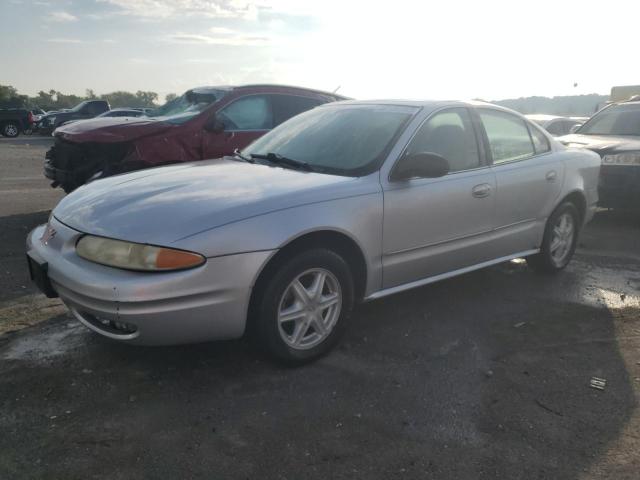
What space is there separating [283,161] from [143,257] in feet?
4.66

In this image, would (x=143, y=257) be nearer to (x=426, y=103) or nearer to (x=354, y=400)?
(x=354, y=400)

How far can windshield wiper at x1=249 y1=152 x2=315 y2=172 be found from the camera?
3.82 m

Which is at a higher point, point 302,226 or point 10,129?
point 10,129

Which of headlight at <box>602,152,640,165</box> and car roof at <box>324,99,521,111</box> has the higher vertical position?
car roof at <box>324,99,521,111</box>

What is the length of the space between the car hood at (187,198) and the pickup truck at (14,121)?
26090 millimetres

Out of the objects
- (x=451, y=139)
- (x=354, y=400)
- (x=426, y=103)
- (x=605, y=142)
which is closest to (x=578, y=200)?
(x=451, y=139)

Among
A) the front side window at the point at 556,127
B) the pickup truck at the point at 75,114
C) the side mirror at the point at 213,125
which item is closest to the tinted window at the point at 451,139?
the side mirror at the point at 213,125

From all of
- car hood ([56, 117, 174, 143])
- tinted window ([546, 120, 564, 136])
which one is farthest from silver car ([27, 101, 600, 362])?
tinted window ([546, 120, 564, 136])

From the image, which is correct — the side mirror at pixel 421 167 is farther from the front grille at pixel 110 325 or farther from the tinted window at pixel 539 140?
the front grille at pixel 110 325

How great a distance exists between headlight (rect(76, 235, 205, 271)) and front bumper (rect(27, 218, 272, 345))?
34mm

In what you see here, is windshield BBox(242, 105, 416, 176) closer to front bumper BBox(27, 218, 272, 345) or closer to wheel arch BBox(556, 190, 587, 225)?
front bumper BBox(27, 218, 272, 345)

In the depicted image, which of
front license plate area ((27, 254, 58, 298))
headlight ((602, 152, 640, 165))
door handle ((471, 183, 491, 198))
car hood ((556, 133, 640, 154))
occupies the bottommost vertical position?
front license plate area ((27, 254, 58, 298))

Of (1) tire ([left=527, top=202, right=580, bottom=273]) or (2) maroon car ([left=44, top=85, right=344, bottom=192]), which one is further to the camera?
(2) maroon car ([left=44, top=85, right=344, bottom=192])

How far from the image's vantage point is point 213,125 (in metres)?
6.66
